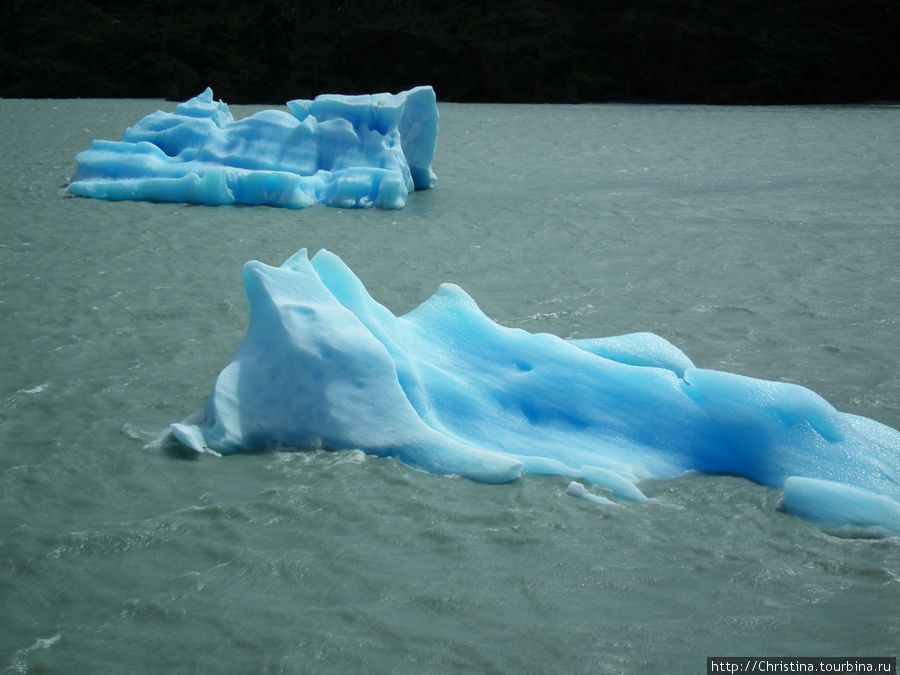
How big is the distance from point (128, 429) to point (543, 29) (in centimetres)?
4100

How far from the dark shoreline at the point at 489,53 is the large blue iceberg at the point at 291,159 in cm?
2530

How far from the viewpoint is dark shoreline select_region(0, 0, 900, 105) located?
123 feet

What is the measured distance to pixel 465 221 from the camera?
10531mm

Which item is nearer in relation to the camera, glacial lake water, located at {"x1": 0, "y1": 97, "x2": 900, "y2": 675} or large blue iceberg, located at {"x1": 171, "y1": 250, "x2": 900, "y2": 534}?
glacial lake water, located at {"x1": 0, "y1": 97, "x2": 900, "y2": 675}

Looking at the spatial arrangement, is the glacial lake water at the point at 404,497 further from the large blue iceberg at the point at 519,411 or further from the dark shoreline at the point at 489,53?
the dark shoreline at the point at 489,53

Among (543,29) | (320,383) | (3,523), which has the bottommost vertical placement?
(3,523)

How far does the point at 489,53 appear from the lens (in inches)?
1515

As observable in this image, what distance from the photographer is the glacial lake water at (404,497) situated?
2887 millimetres

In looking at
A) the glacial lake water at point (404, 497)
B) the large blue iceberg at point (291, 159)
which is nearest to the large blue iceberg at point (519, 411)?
the glacial lake water at point (404, 497)

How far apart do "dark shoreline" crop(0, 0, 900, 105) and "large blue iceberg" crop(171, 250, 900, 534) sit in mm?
33667

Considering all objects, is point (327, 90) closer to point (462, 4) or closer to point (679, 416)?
point (462, 4)

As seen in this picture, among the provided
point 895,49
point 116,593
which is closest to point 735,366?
point 116,593

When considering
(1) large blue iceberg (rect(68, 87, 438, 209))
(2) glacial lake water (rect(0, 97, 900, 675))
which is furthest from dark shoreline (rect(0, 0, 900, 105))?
(2) glacial lake water (rect(0, 97, 900, 675))

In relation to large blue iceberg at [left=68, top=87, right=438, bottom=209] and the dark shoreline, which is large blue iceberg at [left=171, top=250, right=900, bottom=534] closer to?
large blue iceberg at [left=68, top=87, right=438, bottom=209]
